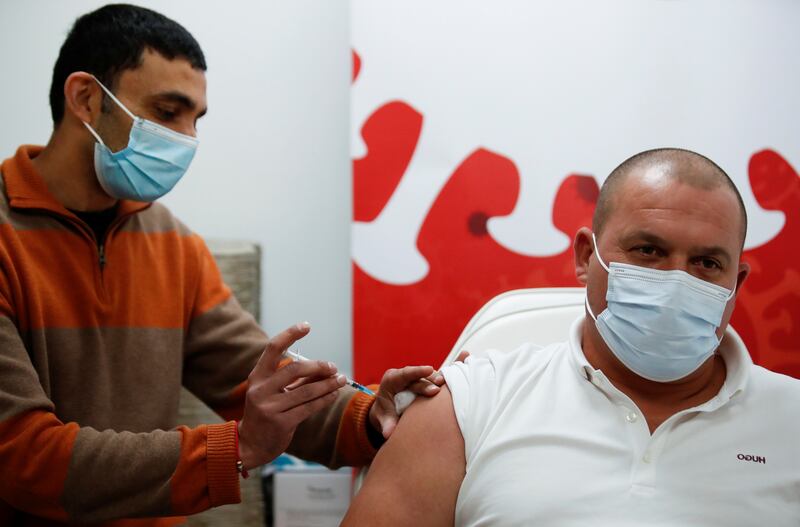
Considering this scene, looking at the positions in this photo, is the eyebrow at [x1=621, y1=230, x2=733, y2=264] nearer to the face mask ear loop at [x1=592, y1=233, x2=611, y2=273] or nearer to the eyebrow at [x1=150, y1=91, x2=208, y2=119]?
the face mask ear loop at [x1=592, y1=233, x2=611, y2=273]

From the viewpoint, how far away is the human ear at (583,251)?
1.47 m

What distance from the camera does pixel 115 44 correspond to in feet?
5.48

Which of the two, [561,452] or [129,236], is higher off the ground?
[129,236]

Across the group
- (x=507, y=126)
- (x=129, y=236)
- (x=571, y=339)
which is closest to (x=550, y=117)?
(x=507, y=126)

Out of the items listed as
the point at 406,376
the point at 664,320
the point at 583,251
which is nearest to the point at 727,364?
the point at 664,320

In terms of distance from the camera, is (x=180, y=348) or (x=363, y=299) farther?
(x=363, y=299)

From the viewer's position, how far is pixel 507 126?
241cm

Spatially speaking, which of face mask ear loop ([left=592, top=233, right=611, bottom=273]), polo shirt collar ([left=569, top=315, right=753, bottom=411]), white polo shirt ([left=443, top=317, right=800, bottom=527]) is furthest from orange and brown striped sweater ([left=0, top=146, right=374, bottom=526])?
face mask ear loop ([left=592, top=233, right=611, bottom=273])

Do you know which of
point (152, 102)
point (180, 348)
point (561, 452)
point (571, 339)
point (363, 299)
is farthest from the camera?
point (363, 299)

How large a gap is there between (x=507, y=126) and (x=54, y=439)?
1627 millimetres

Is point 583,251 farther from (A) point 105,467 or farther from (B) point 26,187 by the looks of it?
(B) point 26,187

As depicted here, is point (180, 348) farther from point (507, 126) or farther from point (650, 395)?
point (507, 126)

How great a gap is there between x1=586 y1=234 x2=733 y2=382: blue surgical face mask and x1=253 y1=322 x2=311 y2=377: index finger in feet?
1.84

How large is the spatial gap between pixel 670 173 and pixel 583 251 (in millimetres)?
229
